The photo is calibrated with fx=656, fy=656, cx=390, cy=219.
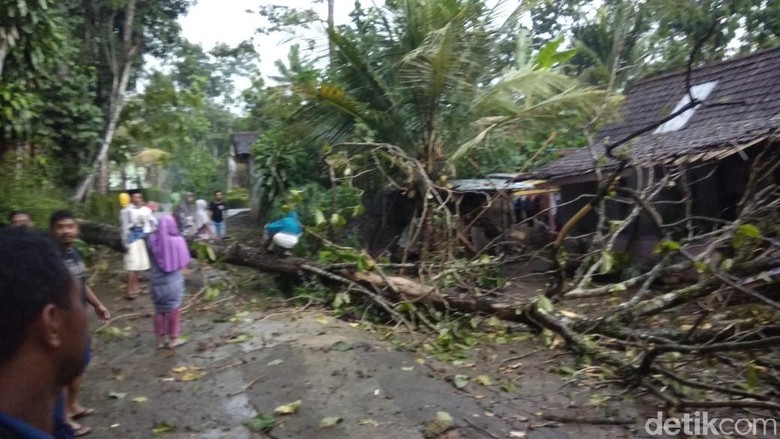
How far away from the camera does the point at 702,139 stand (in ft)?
29.6

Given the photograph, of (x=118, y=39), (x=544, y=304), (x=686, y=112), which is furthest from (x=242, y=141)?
(x=544, y=304)

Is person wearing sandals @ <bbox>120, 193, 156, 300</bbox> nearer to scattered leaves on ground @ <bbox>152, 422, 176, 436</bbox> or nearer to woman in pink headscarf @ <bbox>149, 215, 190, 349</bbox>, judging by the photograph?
woman in pink headscarf @ <bbox>149, 215, 190, 349</bbox>

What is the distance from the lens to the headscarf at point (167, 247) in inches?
217

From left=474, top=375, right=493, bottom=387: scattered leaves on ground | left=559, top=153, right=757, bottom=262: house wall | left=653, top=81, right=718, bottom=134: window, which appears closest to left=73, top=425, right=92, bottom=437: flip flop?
left=474, top=375, right=493, bottom=387: scattered leaves on ground

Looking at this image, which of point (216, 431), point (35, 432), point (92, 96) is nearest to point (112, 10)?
point (92, 96)

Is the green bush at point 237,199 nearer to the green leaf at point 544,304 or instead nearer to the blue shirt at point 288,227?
the blue shirt at point 288,227

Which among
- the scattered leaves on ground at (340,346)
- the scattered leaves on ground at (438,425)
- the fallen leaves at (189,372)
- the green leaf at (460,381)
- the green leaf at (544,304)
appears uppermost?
the green leaf at (544,304)

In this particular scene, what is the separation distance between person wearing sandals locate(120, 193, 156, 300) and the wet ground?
62.1 inches

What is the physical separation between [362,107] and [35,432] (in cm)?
911

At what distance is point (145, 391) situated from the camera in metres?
4.94

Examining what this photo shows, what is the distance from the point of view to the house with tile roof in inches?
331

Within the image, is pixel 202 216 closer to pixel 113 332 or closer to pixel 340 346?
pixel 113 332

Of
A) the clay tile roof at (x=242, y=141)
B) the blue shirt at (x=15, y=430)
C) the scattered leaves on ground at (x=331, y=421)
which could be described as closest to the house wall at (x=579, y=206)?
the scattered leaves on ground at (x=331, y=421)

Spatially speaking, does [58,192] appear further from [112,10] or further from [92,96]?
[112,10]
